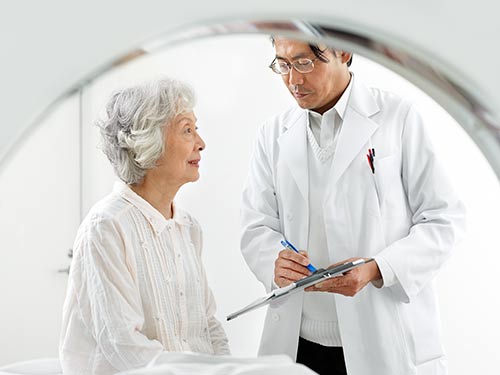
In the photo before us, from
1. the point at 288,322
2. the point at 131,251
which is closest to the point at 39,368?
the point at 131,251

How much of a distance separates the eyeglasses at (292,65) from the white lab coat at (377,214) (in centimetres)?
7

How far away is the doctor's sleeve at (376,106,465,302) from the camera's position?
922 mm

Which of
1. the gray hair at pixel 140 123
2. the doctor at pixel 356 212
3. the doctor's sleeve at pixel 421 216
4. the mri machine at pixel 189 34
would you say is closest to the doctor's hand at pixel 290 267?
the doctor at pixel 356 212

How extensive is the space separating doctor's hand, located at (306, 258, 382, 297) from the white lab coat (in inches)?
1.3

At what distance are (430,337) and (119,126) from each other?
55 cm

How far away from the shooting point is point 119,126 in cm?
90

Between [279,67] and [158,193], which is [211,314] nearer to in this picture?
[158,193]

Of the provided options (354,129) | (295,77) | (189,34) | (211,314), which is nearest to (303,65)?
(295,77)

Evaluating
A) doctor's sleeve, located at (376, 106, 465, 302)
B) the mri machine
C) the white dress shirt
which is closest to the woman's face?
the white dress shirt

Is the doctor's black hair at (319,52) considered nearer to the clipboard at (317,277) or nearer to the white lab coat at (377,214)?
the white lab coat at (377,214)

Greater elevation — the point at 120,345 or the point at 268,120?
the point at 268,120

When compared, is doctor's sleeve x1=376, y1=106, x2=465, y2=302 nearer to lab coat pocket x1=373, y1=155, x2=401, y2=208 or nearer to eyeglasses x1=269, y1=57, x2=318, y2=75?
lab coat pocket x1=373, y1=155, x2=401, y2=208

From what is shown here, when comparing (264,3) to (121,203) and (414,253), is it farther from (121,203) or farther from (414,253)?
(414,253)

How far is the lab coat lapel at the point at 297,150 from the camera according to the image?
3.07 ft
